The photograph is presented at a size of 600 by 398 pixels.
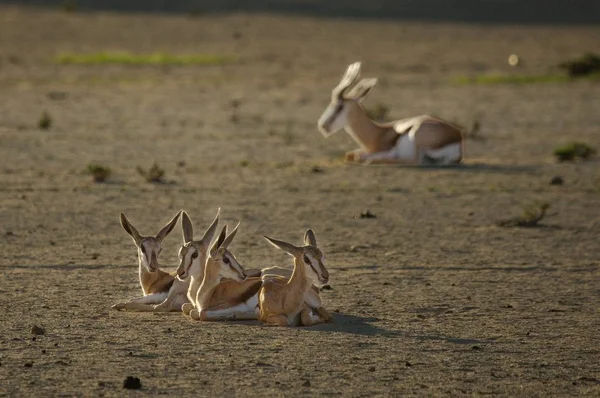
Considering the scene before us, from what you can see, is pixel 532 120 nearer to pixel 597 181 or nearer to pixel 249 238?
pixel 597 181

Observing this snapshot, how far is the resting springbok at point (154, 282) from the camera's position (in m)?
9.41

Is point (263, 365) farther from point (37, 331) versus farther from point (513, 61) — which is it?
point (513, 61)

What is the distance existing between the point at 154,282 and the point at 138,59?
996 inches

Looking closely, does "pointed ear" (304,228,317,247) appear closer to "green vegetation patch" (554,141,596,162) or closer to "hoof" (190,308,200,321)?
"hoof" (190,308,200,321)

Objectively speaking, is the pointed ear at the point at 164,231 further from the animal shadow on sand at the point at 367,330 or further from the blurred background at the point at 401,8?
the blurred background at the point at 401,8

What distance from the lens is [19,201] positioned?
47.9 ft

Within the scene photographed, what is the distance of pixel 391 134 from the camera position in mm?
18094

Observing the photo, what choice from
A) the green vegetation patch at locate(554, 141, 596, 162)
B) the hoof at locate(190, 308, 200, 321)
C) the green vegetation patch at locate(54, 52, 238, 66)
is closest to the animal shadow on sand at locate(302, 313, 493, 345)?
the hoof at locate(190, 308, 200, 321)

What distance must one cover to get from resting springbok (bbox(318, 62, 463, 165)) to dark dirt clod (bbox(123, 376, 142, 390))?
10471mm

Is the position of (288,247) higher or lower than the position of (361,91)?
lower

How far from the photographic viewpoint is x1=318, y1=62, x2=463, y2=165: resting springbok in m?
17.6

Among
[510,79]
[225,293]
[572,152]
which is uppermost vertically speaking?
[510,79]

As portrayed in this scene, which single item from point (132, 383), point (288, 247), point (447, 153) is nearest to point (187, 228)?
point (288, 247)

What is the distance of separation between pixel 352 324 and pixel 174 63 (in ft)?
83.7
